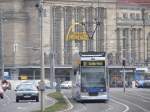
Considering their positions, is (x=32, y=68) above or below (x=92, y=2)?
below

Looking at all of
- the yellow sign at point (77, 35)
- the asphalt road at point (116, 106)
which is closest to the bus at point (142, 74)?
the yellow sign at point (77, 35)

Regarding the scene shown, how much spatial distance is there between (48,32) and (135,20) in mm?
17688

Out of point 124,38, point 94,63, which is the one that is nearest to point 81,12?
point 124,38

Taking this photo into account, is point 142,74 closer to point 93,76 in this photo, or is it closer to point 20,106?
point 93,76

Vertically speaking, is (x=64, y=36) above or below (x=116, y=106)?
above

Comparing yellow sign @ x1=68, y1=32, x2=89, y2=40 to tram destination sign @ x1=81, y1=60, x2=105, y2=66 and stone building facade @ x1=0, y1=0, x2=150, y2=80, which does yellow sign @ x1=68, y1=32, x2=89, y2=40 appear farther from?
stone building facade @ x1=0, y1=0, x2=150, y2=80

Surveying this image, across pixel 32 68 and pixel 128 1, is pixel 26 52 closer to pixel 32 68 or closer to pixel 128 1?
pixel 32 68

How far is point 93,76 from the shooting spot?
48.0m

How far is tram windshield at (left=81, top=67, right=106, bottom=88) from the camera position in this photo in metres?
47.8

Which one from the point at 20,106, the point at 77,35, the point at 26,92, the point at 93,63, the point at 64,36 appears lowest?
the point at 20,106

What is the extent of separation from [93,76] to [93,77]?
8cm

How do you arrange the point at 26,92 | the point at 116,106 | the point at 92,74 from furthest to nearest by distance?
the point at 26,92 → the point at 92,74 → the point at 116,106

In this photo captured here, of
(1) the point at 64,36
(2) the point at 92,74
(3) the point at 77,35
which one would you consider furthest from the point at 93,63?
(1) the point at 64,36

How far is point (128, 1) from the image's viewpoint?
122438mm
